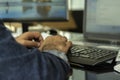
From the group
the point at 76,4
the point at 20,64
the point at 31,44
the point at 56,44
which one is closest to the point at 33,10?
the point at 76,4

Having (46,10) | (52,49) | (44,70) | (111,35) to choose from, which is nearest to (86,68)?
(52,49)

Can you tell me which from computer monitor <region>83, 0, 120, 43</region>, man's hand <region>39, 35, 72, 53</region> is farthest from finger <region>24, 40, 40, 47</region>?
computer monitor <region>83, 0, 120, 43</region>

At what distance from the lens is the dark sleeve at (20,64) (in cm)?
75

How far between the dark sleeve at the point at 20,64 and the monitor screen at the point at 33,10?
81 cm

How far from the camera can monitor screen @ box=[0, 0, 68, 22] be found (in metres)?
1.60

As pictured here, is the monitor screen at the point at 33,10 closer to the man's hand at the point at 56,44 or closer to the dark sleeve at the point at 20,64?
the man's hand at the point at 56,44

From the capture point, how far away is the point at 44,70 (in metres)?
0.79

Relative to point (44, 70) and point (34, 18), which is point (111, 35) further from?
point (44, 70)

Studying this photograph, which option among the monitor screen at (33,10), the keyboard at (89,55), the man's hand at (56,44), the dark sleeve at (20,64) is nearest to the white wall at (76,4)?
the monitor screen at (33,10)

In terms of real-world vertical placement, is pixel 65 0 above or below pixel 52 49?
above

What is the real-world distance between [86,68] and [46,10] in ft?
2.13

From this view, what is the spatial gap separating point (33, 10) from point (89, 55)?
631mm

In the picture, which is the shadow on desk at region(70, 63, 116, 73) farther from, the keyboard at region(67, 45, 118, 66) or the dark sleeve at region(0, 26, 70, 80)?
the dark sleeve at region(0, 26, 70, 80)

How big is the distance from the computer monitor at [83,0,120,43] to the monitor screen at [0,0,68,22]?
0.17 metres
